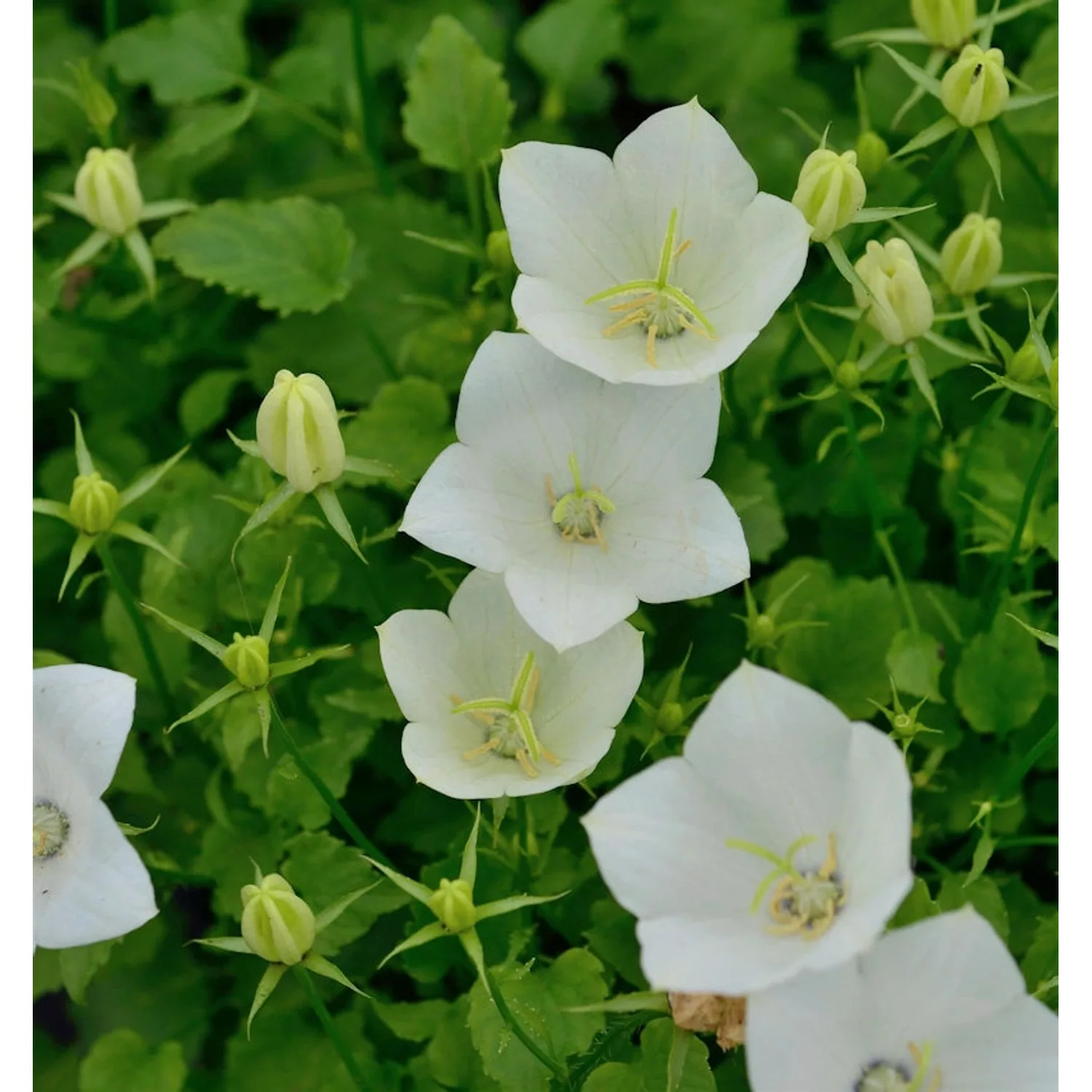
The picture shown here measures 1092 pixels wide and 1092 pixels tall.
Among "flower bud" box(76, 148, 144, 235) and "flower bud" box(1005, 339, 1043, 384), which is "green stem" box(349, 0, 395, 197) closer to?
"flower bud" box(76, 148, 144, 235)

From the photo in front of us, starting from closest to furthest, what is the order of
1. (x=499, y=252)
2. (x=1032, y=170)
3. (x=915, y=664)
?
(x=915, y=664) < (x=499, y=252) < (x=1032, y=170)

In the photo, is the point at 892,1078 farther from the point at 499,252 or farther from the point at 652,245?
the point at 499,252

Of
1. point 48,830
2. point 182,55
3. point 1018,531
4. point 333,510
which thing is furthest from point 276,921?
point 182,55

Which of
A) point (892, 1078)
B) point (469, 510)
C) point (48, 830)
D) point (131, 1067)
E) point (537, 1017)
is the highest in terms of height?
point (469, 510)

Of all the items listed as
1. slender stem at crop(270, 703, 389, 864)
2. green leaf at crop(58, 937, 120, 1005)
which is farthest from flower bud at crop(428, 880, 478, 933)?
green leaf at crop(58, 937, 120, 1005)

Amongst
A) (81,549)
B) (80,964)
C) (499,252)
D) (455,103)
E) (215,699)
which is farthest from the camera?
(455,103)

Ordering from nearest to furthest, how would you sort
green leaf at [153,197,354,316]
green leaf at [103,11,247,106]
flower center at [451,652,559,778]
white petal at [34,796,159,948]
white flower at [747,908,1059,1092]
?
white flower at [747,908,1059,1092] < white petal at [34,796,159,948] < flower center at [451,652,559,778] < green leaf at [153,197,354,316] < green leaf at [103,11,247,106]

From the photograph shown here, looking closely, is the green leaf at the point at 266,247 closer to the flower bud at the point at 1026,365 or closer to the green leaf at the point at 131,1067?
the flower bud at the point at 1026,365
